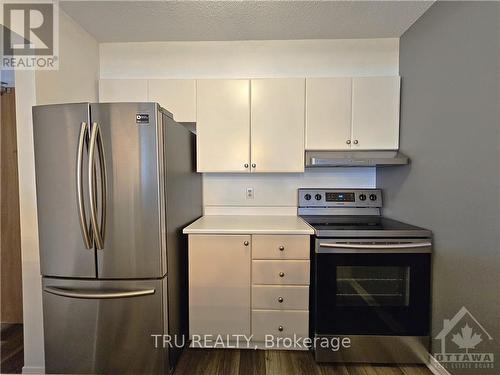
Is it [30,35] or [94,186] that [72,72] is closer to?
[30,35]

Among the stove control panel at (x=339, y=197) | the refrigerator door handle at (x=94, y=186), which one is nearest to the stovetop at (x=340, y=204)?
the stove control panel at (x=339, y=197)

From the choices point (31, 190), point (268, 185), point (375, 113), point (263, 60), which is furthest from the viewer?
point (268, 185)

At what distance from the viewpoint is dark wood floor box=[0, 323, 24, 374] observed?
1.72m

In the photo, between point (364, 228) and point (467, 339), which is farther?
point (364, 228)

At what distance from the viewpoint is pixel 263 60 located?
7.36ft

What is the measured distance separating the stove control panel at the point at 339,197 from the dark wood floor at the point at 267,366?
119 centimetres

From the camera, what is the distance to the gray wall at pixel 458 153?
4.06ft

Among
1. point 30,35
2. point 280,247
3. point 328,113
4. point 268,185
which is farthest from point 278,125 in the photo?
point 30,35

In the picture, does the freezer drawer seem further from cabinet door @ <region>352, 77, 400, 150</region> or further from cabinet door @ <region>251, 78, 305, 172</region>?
cabinet door @ <region>352, 77, 400, 150</region>

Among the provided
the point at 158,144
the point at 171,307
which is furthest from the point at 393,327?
the point at 158,144

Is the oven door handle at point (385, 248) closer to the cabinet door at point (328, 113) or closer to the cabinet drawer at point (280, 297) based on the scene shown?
the cabinet drawer at point (280, 297)

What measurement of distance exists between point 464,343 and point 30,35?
3161mm

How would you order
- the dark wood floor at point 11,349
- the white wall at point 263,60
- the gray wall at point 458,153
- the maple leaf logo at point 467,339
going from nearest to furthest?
the gray wall at point 458,153
the maple leaf logo at point 467,339
the dark wood floor at point 11,349
the white wall at point 263,60

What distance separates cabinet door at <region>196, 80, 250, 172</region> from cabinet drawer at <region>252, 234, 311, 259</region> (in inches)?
25.0
